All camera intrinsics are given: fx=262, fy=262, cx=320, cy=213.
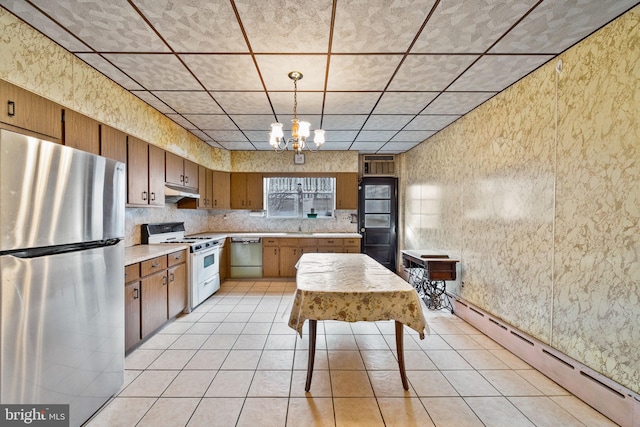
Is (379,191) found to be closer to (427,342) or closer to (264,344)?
(427,342)

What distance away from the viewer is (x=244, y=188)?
217 inches

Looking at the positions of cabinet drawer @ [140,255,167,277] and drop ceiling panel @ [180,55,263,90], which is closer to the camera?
drop ceiling panel @ [180,55,263,90]

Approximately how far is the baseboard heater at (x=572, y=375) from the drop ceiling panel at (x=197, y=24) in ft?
11.5

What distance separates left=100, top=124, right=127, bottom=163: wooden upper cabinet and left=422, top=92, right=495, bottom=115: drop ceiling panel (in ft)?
11.3

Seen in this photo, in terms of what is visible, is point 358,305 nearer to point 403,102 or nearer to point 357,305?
point 357,305

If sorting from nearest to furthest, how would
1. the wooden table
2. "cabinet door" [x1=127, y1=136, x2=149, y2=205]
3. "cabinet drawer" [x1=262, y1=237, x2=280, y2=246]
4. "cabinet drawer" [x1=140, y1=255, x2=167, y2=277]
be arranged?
the wooden table
"cabinet drawer" [x1=140, y1=255, x2=167, y2=277]
"cabinet door" [x1=127, y1=136, x2=149, y2=205]
"cabinet drawer" [x1=262, y1=237, x2=280, y2=246]

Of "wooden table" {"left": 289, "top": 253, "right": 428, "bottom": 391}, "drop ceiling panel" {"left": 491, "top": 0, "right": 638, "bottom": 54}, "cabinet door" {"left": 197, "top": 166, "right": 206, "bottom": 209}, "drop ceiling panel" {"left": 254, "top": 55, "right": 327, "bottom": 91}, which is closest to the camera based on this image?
"drop ceiling panel" {"left": 491, "top": 0, "right": 638, "bottom": 54}

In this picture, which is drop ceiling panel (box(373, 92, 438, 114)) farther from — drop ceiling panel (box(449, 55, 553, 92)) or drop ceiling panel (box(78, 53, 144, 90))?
drop ceiling panel (box(78, 53, 144, 90))

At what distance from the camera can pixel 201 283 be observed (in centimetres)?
380

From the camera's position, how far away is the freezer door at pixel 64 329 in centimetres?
128

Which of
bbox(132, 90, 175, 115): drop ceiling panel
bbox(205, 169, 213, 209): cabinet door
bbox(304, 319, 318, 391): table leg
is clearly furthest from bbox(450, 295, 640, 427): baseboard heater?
bbox(205, 169, 213, 209): cabinet door

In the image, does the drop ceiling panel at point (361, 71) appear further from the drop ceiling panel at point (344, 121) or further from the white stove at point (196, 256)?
the white stove at point (196, 256)
